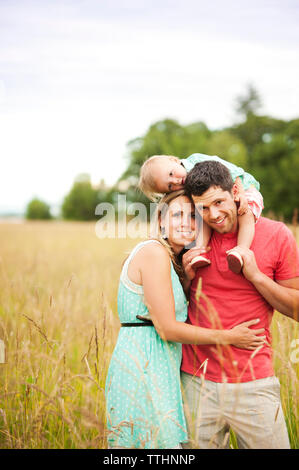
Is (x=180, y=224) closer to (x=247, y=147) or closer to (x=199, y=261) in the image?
(x=199, y=261)

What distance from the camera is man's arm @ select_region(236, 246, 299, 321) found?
2.03 m

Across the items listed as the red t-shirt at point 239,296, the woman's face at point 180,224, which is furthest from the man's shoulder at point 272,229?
the woman's face at point 180,224

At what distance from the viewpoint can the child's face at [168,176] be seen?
8.02ft

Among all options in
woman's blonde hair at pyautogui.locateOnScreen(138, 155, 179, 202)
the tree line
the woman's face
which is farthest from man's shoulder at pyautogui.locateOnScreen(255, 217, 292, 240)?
the tree line

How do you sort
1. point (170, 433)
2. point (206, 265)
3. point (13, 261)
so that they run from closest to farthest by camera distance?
1. point (170, 433)
2. point (206, 265)
3. point (13, 261)

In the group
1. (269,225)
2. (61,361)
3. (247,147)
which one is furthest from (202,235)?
(247,147)

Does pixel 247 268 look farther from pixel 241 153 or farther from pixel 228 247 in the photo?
A: pixel 241 153

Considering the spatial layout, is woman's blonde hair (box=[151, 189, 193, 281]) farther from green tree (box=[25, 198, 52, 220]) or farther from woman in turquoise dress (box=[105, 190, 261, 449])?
green tree (box=[25, 198, 52, 220])

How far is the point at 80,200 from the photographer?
52.3 metres

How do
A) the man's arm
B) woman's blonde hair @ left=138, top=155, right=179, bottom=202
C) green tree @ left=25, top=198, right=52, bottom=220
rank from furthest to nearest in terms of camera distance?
1. green tree @ left=25, top=198, right=52, bottom=220
2. woman's blonde hair @ left=138, top=155, right=179, bottom=202
3. the man's arm

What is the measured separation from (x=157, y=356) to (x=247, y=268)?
0.68 metres

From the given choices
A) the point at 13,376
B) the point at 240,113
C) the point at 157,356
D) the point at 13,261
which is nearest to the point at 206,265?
the point at 157,356

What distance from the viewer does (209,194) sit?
85.0 inches

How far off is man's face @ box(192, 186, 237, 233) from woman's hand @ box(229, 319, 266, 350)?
22.7 inches
